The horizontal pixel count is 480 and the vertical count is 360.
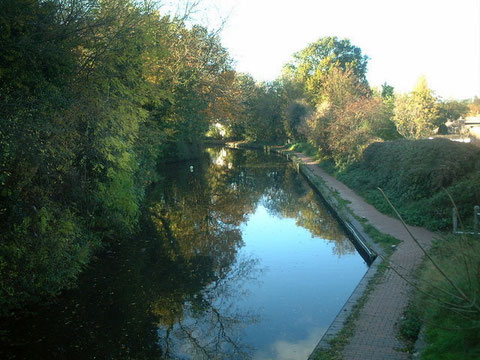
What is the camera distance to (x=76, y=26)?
897 cm

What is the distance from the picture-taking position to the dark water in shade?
720 cm

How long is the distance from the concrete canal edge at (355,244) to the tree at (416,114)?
887 centimetres

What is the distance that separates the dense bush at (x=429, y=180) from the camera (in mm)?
12000

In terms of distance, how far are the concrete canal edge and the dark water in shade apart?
0.39 metres

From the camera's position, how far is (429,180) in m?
14.1

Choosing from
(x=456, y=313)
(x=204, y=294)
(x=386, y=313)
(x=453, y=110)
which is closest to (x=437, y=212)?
(x=386, y=313)

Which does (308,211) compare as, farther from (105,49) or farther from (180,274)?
(105,49)

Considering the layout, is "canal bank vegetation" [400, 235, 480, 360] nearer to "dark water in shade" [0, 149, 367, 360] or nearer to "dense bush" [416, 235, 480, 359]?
"dense bush" [416, 235, 480, 359]

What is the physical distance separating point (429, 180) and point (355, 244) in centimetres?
368

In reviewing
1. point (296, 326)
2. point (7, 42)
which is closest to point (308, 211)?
point (296, 326)

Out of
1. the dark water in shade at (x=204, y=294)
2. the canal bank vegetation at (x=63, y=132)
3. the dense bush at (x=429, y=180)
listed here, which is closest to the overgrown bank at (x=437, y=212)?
the dense bush at (x=429, y=180)

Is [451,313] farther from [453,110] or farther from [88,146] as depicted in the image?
[453,110]

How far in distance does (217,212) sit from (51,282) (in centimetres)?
1005

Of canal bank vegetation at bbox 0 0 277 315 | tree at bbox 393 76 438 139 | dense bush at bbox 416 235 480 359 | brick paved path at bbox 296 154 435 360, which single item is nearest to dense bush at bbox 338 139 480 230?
brick paved path at bbox 296 154 435 360
